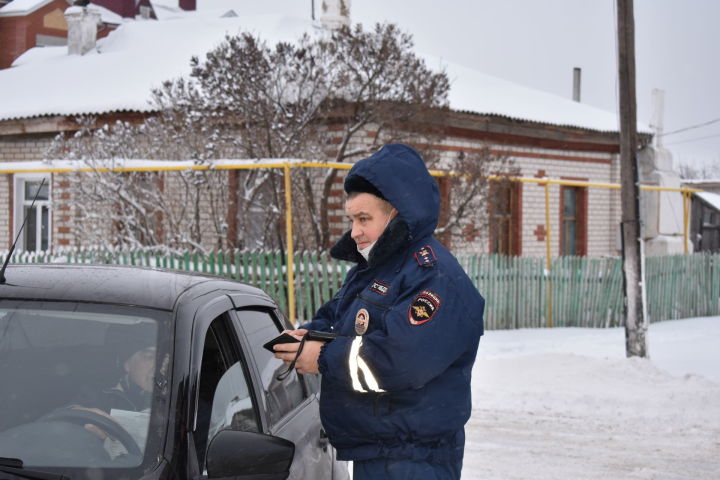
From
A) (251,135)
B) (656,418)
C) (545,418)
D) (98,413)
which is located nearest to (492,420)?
(545,418)

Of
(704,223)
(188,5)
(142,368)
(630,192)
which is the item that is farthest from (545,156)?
(188,5)

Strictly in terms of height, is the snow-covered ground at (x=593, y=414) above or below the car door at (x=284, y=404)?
below

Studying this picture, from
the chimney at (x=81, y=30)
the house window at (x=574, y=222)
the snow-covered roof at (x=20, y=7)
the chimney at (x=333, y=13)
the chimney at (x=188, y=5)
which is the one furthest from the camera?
the chimney at (x=188, y=5)

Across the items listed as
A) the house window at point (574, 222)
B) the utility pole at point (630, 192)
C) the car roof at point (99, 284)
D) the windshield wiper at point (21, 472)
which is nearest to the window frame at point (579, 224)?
the house window at point (574, 222)

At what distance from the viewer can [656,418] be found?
8.48 metres

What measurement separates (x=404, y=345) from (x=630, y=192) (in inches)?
346

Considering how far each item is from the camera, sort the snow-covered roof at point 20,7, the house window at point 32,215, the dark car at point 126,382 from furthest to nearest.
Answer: the snow-covered roof at point 20,7, the house window at point 32,215, the dark car at point 126,382

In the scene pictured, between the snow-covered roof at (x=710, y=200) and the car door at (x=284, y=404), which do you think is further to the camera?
the snow-covered roof at (x=710, y=200)

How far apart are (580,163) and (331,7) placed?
23.8ft

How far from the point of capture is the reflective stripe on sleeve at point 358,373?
2.68m

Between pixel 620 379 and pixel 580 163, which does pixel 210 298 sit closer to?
pixel 620 379

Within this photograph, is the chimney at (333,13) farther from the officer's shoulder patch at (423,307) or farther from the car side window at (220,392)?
the officer's shoulder patch at (423,307)

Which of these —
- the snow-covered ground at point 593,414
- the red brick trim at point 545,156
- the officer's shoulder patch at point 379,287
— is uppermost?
the red brick trim at point 545,156

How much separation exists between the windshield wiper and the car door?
0.82m
